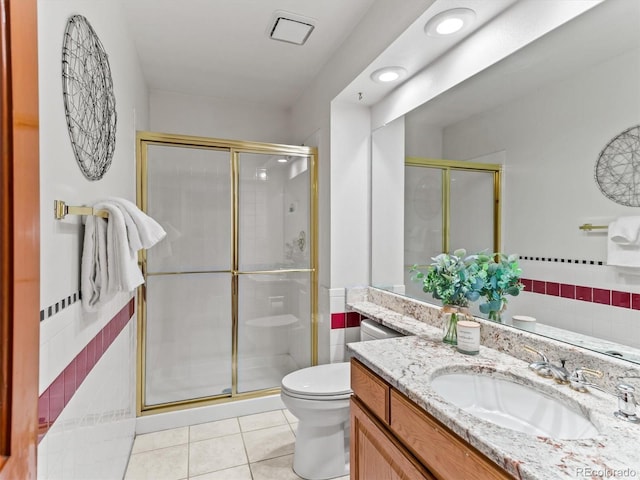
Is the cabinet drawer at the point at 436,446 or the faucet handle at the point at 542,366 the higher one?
the faucet handle at the point at 542,366

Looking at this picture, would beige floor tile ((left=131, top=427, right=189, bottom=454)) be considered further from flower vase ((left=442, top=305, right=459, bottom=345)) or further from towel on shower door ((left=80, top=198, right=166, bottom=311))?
flower vase ((left=442, top=305, right=459, bottom=345))

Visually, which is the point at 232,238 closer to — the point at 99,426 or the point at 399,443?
the point at 99,426

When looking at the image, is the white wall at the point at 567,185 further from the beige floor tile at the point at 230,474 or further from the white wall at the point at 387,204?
the beige floor tile at the point at 230,474

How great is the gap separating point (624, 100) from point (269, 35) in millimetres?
1840

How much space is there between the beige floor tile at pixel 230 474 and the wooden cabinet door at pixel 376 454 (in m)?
0.77

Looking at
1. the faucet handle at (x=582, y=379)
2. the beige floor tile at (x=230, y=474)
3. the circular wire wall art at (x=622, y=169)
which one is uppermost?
the circular wire wall art at (x=622, y=169)

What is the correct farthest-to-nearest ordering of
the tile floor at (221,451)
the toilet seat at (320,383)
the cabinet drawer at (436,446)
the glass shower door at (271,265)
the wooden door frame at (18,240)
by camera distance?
the glass shower door at (271,265) → the tile floor at (221,451) → the toilet seat at (320,383) → the cabinet drawer at (436,446) → the wooden door frame at (18,240)

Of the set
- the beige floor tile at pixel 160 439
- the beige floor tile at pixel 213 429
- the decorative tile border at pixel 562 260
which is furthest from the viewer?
the beige floor tile at pixel 213 429

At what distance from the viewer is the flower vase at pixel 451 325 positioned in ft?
4.69

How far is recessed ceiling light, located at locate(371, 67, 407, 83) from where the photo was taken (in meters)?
1.90

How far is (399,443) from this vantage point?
3.45 ft

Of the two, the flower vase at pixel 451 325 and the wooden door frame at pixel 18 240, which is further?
the flower vase at pixel 451 325

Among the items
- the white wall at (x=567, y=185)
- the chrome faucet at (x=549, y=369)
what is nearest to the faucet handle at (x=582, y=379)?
the chrome faucet at (x=549, y=369)

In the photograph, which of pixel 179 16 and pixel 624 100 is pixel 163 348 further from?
pixel 624 100
